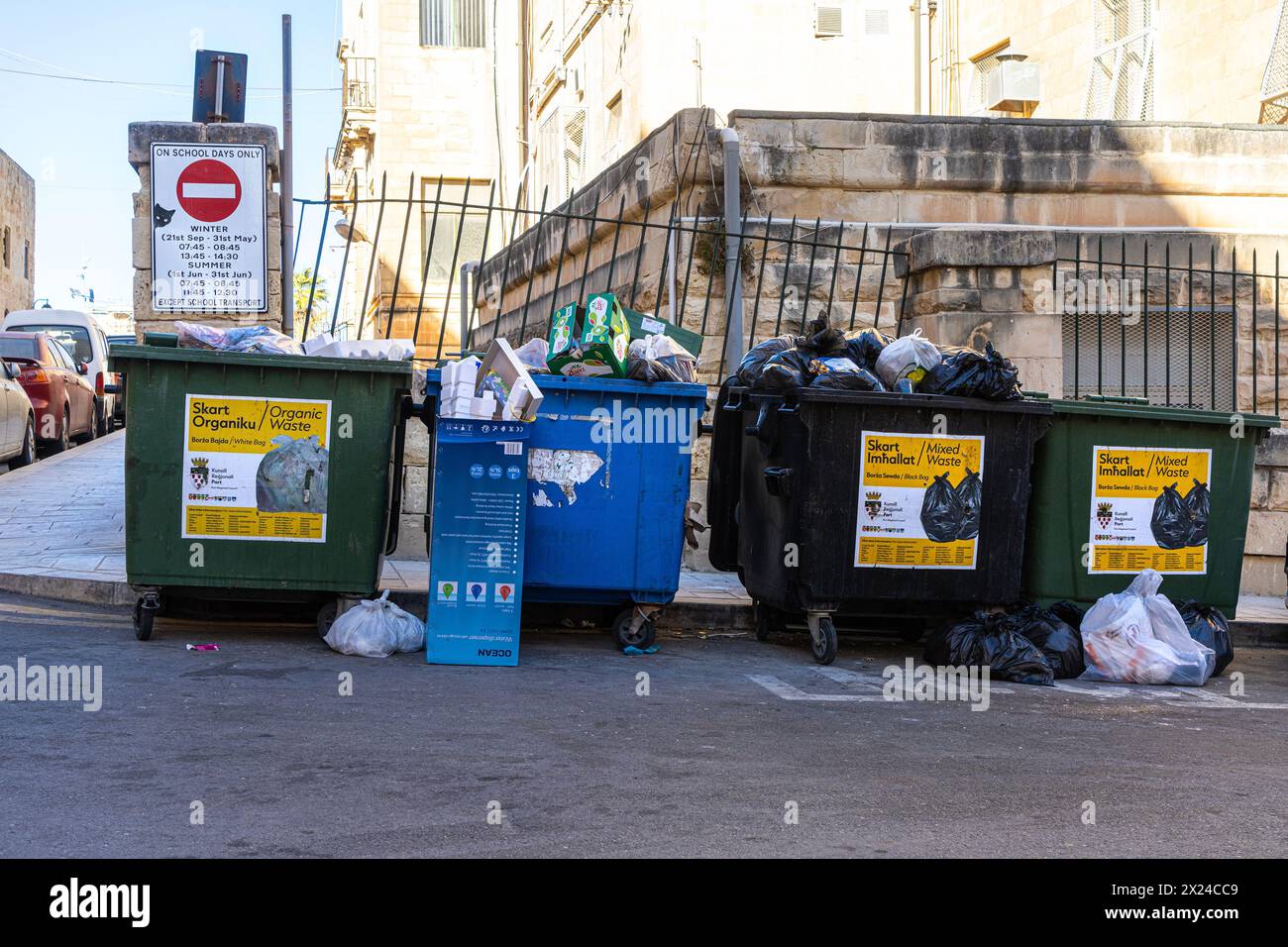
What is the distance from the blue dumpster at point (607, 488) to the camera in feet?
22.8

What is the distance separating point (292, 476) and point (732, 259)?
386 cm

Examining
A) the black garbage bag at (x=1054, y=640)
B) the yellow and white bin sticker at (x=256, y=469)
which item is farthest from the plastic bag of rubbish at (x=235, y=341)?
the black garbage bag at (x=1054, y=640)

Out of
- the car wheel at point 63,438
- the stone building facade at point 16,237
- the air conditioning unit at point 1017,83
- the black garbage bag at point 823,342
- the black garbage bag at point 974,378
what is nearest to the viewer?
the black garbage bag at point 974,378

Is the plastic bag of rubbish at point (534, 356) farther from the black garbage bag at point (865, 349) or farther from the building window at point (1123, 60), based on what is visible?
the building window at point (1123, 60)

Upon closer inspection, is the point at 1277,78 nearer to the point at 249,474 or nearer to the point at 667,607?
the point at 667,607

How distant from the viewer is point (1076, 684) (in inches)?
265

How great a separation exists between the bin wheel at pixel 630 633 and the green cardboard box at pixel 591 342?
1191 mm

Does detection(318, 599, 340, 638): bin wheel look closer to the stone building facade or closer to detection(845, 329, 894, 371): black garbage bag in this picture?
detection(845, 329, 894, 371): black garbage bag

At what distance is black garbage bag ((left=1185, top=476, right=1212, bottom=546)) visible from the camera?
749 cm

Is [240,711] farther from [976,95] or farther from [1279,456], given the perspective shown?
[976,95]

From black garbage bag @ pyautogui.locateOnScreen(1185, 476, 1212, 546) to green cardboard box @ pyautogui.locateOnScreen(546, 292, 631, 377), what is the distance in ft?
10.0

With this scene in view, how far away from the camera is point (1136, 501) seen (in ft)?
24.4
